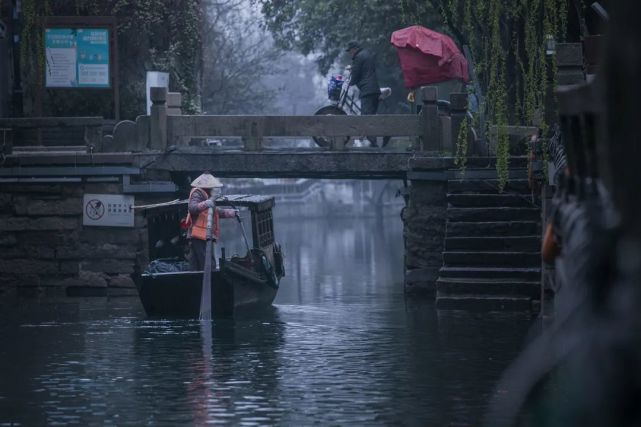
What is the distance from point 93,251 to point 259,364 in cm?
821

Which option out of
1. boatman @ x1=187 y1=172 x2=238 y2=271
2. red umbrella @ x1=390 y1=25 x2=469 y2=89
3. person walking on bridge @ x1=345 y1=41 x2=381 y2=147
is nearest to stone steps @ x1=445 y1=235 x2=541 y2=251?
boatman @ x1=187 y1=172 x2=238 y2=271

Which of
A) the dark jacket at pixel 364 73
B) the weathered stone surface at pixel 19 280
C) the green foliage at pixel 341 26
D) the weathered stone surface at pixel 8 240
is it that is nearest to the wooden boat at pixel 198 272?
the weathered stone surface at pixel 19 280

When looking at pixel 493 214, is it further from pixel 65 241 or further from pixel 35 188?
pixel 35 188

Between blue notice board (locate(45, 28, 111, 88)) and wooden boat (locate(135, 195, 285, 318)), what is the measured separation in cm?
→ 392

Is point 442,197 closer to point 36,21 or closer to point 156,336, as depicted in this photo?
point 156,336

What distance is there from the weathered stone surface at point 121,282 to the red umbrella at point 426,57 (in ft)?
22.6

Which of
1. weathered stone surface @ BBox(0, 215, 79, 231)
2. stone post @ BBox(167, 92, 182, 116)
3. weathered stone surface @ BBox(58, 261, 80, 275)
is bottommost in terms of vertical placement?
weathered stone surface @ BBox(58, 261, 80, 275)

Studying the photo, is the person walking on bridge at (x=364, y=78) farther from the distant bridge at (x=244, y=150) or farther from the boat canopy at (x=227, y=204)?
the boat canopy at (x=227, y=204)

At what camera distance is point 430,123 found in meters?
21.2

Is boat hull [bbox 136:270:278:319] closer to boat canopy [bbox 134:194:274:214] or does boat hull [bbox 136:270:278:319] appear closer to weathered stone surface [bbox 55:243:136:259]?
boat canopy [bbox 134:194:274:214]

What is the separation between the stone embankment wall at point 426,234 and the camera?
21078 mm

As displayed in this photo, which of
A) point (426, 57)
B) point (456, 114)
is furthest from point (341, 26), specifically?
point (456, 114)

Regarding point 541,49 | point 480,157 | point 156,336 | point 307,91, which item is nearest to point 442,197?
point 480,157

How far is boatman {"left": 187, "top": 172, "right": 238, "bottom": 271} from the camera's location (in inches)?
761
